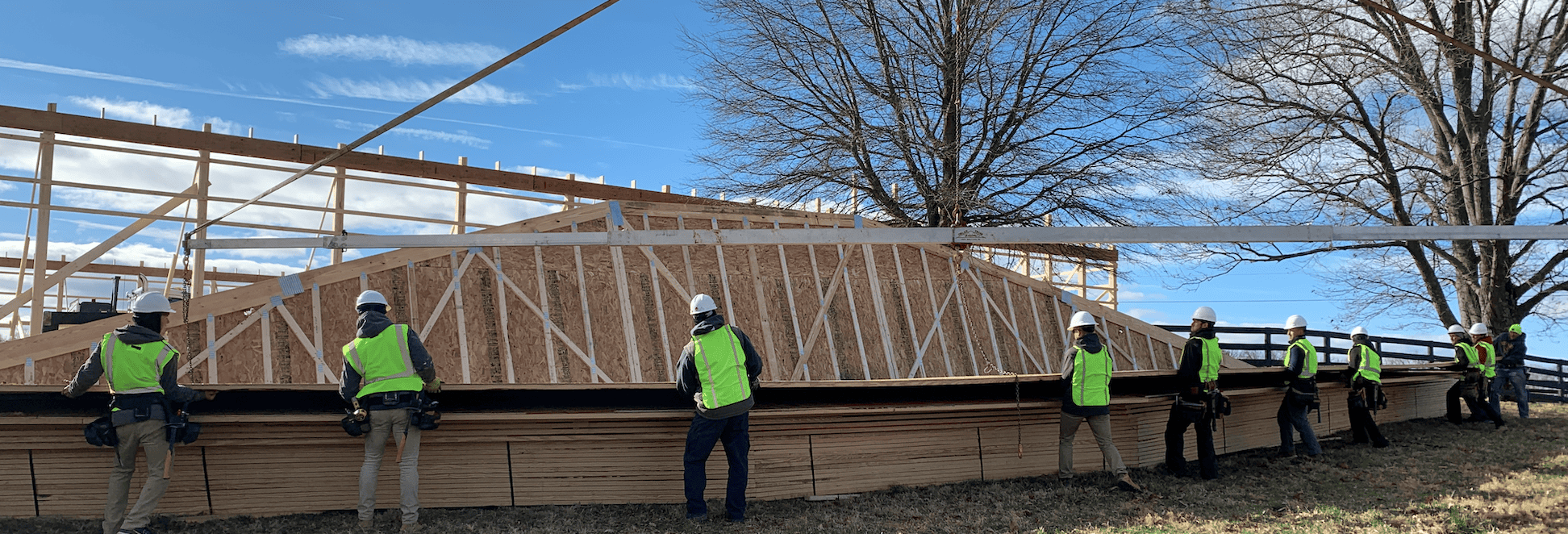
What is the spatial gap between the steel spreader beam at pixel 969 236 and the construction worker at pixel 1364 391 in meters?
3.32

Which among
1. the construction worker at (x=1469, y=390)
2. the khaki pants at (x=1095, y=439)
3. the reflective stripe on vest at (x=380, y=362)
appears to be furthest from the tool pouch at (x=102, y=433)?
the construction worker at (x=1469, y=390)

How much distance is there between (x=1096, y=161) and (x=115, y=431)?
16.6 metres

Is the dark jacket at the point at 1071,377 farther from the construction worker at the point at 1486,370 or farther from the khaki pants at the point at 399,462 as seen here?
the construction worker at the point at 1486,370

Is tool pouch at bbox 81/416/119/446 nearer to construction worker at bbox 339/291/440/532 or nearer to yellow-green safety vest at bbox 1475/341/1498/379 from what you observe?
construction worker at bbox 339/291/440/532

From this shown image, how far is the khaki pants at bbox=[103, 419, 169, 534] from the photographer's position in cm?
714

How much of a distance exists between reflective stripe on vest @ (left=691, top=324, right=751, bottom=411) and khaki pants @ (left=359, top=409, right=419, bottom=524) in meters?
2.33

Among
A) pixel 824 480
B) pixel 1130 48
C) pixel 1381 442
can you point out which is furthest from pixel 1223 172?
pixel 824 480

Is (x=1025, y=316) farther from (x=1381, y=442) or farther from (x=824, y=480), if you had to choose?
(x=824, y=480)

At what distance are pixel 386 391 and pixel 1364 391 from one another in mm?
12110

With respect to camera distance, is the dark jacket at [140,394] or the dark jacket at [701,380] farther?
the dark jacket at [701,380]

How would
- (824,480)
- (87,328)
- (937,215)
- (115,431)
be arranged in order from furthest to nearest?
1. (937,215)
2. (87,328)
3. (824,480)
4. (115,431)

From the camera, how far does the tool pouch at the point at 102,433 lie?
7121 millimetres

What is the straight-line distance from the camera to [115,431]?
7172 millimetres

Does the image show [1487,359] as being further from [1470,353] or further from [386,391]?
[386,391]
